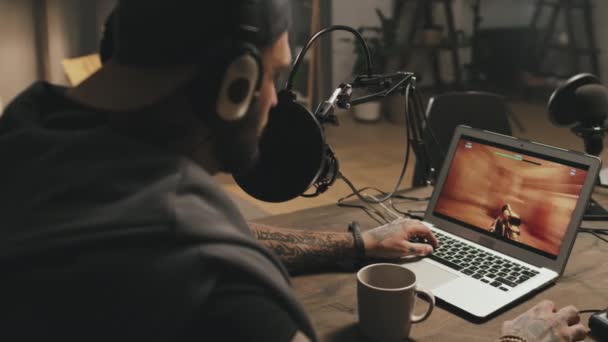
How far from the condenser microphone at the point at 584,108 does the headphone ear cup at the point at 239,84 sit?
3.41ft

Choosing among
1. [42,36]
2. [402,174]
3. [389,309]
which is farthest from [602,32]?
[389,309]

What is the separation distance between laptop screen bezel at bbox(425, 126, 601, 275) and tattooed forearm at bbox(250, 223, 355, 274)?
0.26 meters

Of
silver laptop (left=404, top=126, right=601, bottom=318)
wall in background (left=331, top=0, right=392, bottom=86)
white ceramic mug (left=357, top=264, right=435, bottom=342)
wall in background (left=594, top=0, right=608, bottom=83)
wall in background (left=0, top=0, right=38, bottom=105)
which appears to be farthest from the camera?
wall in background (left=594, top=0, right=608, bottom=83)

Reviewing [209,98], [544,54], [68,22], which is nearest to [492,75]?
[544,54]

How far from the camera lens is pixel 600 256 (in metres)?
1.27

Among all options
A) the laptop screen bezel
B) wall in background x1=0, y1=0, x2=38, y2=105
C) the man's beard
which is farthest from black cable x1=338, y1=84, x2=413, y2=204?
wall in background x1=0, y1=0, x2=38, y2=105

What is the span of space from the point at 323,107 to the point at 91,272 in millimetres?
610

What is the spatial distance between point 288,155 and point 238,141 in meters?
0.26

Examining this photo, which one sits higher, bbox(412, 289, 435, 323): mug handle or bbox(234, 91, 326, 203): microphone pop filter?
bbox(234, 91, 326, 203): microphone pop filter

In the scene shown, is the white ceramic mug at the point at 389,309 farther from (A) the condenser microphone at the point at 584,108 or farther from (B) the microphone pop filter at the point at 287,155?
(A) the condenser microphone at the point at 584,108

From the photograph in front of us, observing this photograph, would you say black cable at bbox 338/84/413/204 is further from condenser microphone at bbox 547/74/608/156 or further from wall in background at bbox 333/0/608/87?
wall in background at bbox 333/0/608/87

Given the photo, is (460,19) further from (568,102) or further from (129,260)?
(129,260)

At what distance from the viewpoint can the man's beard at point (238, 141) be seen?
0.76 meters

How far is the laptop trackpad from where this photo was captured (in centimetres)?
112
